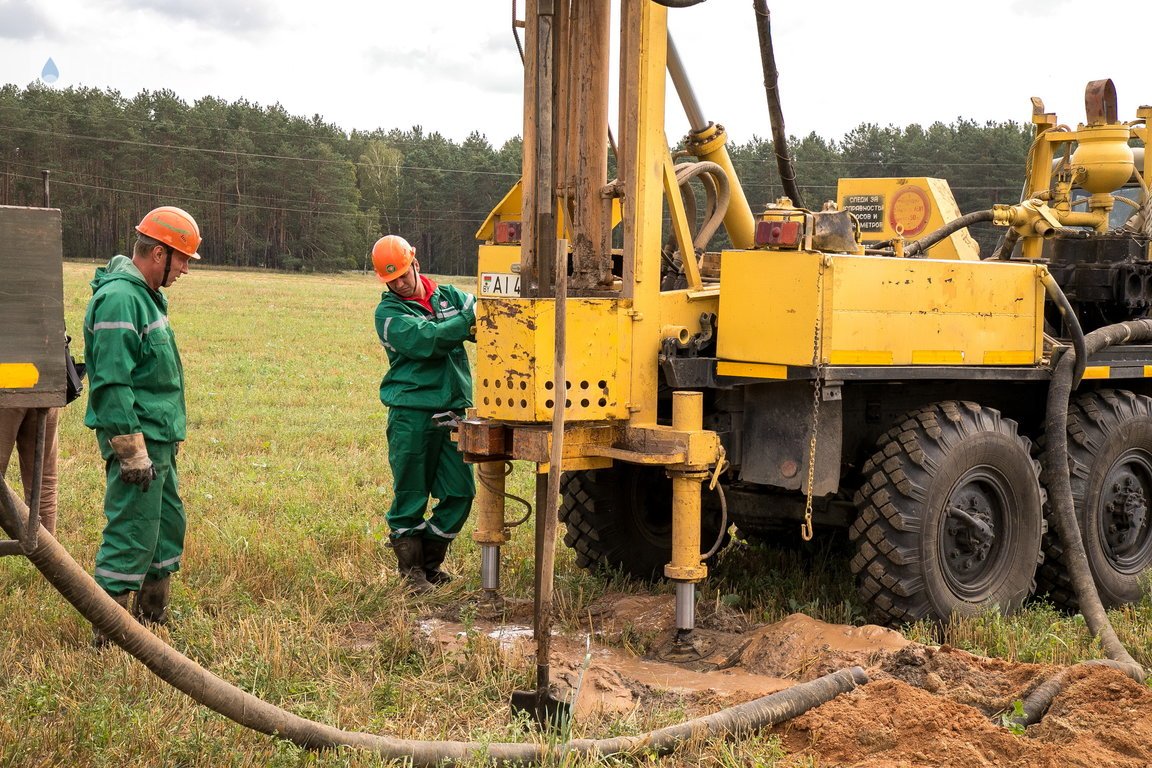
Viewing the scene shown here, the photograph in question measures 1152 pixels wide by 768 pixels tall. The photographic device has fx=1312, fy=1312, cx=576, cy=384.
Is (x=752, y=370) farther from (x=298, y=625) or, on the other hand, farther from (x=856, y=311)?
(x=298, y=625)

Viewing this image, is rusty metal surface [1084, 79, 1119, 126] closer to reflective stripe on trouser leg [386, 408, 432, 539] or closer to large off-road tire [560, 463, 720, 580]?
large off-road tire [560, 463, 720, 580]

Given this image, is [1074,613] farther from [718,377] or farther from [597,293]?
[597,293]

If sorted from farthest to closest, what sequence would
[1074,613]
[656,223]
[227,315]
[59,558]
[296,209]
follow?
1. [296,209]
2. [227,315]
3. [1074,613]
4. [656,223]
5. [59,558]

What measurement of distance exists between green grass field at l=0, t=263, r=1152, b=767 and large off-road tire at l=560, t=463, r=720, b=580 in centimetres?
22

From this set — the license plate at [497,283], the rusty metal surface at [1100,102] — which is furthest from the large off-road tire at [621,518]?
the rusty metal surface at [1100,102]

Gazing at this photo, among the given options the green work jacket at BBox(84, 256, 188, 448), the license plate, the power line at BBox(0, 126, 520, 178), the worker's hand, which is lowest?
the worker's hand

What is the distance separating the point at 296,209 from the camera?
65.1 m

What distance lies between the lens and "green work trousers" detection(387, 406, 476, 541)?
22.7 ft

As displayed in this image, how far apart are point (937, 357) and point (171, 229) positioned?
3638mm

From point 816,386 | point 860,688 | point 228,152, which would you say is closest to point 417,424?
point 816,386

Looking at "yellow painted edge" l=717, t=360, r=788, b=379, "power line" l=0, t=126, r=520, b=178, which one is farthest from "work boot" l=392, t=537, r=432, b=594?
"power line" l=0, t=126, r=520, b=178

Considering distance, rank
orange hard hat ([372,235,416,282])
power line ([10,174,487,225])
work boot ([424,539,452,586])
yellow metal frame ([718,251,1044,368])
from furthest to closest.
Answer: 1. power line ([10,174,487,225])
2. work boot ([424,539,452,586])
3. orange hard hat ([372,235,416,282])
4. yellow metal frame ([718,251,1044,368])

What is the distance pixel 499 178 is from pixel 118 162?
1880 cm

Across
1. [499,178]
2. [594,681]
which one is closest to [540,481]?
[594,681]
